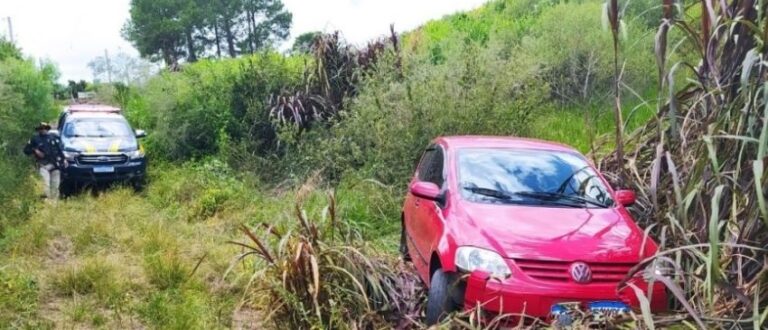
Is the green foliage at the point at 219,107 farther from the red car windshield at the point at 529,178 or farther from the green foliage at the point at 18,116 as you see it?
the red car windshield at the point at 529,178

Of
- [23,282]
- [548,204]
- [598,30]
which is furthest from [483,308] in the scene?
[598,30]

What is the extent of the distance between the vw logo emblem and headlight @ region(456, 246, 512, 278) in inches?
16.1

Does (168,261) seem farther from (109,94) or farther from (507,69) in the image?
(109,94)

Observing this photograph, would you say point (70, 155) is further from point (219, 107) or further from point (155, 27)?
point (155, 27)

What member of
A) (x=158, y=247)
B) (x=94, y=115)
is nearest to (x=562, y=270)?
(x=158, y=247)

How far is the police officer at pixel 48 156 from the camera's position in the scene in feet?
36.9

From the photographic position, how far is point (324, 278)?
4.70m

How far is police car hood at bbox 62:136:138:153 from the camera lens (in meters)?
11.6

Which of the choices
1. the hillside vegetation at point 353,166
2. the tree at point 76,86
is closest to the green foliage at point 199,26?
the tree at point 76,86

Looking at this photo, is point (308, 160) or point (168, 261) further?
point (308, 160)

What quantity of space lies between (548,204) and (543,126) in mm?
5416

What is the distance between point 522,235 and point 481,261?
0.36 m

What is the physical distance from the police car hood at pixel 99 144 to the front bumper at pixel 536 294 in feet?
32.9

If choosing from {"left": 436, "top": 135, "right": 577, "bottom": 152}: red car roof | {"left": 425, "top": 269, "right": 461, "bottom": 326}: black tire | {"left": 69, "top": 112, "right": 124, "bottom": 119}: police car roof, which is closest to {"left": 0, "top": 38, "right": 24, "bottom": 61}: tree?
{"left": 69, "top": 112, "right": 124, "bottom": 119}: police car roof
